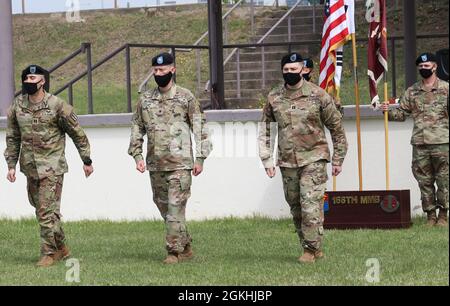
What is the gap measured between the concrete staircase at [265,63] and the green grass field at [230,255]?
20.9 feet

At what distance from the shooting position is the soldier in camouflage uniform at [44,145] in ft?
41.9

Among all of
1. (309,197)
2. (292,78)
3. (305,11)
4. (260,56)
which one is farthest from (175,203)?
(305,11)

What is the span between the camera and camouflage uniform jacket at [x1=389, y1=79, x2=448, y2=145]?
15234 millimetres

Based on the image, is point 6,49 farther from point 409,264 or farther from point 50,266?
point 409,264

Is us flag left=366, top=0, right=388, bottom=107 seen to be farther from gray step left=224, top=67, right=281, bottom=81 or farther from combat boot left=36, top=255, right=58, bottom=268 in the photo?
gray step left=224, top=67, right=281, bottom=81

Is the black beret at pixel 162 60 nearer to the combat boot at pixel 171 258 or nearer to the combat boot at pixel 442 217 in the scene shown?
the combat boot at pixel 171 258

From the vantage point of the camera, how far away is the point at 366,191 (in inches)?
612

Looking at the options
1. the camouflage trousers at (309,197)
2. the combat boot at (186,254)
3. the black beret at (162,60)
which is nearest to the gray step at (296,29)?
the black beret at (162,60)

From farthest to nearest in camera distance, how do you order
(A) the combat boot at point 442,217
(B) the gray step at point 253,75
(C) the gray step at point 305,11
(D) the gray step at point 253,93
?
(C) the gray step at point 305,11
(B) the gray step at point 253,75
(D) the gray step at point 253,93
(A) the combat boot at point 442,217

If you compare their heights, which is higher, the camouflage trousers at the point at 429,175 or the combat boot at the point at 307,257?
the camouflage trousers at the point at 429,175

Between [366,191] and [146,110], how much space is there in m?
3.84

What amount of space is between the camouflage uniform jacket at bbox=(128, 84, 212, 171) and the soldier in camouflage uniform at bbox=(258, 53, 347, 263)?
692 mm

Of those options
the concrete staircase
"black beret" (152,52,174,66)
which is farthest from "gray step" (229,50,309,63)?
"black beret" (152,52,174,66)
